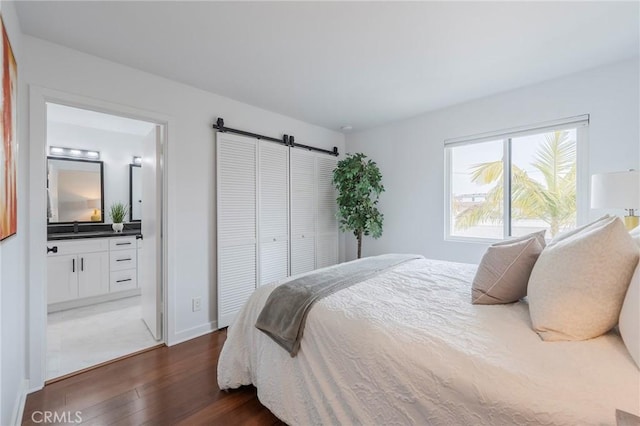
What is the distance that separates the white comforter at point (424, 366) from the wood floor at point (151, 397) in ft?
0.47

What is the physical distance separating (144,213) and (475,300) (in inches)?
125

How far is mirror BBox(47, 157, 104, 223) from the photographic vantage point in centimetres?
389

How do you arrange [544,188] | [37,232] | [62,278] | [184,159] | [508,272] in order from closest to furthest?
[508,272] < [37,232] < [184,159] < [544,188] < [62,278]

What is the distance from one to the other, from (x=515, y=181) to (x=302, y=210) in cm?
246

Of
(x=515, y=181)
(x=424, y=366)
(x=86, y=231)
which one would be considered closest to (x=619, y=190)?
(x=515, y=181)

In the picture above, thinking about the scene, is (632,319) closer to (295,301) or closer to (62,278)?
(295,301)

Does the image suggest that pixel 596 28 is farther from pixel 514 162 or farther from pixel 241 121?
pixel 241 121

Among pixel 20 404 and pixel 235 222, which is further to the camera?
pixel 235 222

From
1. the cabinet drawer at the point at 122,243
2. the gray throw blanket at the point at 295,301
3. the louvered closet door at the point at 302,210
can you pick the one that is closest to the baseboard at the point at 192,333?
the louvered closet door at the point at 302,210

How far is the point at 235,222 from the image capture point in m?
3.01

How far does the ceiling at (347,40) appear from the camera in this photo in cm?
168

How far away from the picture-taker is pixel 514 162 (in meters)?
2.97

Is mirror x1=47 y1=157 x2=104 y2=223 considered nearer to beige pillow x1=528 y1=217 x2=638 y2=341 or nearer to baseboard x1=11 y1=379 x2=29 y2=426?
baseboard x1=11 y1=379 x2=29 y2=426

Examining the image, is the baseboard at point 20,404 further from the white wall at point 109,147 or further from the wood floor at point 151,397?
the white wall at point 109,147
